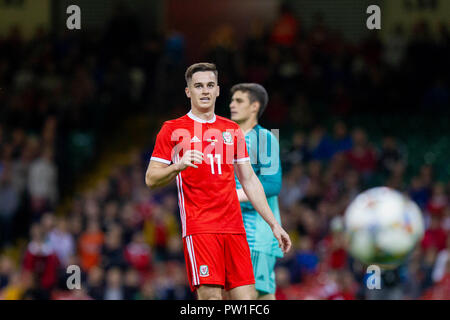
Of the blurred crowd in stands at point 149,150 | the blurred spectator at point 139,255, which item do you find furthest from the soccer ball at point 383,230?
the blurred spectator at point 139,255

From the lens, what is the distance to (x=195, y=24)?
67.3ft

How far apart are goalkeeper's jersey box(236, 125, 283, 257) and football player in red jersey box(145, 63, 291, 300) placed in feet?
3.24

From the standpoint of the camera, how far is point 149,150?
50.9 feet

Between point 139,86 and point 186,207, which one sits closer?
point 186,207

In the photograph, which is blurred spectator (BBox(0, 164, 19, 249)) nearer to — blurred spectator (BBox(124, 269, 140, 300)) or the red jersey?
blurred spectator (BBox(124, 269, 140, 300))

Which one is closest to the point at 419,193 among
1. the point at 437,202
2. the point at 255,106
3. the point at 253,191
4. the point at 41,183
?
the point at 437,202

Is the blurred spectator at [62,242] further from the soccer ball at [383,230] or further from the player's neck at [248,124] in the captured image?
the player's neck at [248,124]

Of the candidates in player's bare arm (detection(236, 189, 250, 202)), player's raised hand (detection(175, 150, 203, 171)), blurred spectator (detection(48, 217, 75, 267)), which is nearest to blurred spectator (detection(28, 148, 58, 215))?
blurred spectator (detection(48, 217, 75, 267))

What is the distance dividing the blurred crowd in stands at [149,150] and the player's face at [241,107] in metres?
4.26

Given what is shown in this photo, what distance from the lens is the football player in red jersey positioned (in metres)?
5.61

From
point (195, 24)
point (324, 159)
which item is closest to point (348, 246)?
point (324, 159)

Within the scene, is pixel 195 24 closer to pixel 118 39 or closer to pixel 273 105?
pixel 118 39

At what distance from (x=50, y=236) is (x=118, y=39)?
20.3 ft

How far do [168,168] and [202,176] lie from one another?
1.24ft
